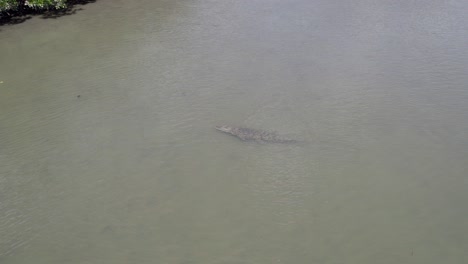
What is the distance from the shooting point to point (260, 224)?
4.42m

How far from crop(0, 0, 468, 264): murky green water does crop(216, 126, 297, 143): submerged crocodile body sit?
0.32 feet

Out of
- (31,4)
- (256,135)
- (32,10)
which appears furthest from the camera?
(32,10)

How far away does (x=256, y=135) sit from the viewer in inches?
210

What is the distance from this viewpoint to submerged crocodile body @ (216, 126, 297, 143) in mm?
5281

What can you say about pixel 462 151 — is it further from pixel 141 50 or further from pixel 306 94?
pixel 141 50

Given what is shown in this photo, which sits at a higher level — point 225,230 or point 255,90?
point 255,90

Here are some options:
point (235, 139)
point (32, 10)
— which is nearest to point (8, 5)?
point (32, 10)

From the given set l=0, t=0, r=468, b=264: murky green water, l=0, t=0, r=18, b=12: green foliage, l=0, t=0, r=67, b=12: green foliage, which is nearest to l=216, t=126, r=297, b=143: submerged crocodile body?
l=0, t=0, r=468, b=264: murky green water

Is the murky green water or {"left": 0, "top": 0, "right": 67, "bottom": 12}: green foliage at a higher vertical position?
{"left": 0, "top": 0, "right": 67, "bottom": 12}: green foliage

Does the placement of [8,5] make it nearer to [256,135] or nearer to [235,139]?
[235,139]

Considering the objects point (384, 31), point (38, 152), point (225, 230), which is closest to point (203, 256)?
point (225, 230)

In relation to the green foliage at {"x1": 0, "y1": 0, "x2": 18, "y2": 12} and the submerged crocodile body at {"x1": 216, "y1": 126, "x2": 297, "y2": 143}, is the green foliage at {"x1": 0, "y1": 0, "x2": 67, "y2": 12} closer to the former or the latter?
the green foliage at {"x1": 0, "y1": 0, "x2": 18, "y2": 12}

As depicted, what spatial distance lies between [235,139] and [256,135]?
0.26m

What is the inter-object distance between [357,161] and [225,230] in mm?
1774
